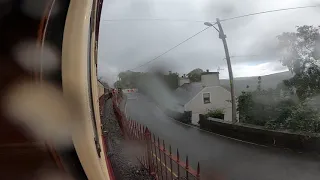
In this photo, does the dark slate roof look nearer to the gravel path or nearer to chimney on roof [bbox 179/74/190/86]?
chimney on roof [bbox 179/74/190/86]

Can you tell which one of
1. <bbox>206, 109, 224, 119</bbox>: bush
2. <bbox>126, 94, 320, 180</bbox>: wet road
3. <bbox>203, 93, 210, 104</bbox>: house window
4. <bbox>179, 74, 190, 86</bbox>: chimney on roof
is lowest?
<bbox>126, 94, 320, 180</bbox>: wet road

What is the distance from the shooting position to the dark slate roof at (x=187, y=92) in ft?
10.8

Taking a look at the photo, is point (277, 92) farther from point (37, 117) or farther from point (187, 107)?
point (37, 117)

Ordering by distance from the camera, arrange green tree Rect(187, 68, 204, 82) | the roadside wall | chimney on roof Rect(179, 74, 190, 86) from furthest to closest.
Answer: the roadside wall < chimney on roof Rect(179, 74, 190, 86) < green tree Rect(187, 68, 204, 82)

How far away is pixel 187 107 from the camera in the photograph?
11.6ft

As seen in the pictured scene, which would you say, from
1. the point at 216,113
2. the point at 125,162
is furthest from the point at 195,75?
the point at 125,162

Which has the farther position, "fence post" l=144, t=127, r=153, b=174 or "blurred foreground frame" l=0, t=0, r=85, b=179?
"fence post" l=144, t=127, r=153, b=174

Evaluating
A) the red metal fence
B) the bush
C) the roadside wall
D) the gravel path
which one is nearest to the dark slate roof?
the bush

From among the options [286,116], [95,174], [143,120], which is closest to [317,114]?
[286,116]

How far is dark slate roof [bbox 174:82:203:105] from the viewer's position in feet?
10.8

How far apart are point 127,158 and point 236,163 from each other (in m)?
2.44

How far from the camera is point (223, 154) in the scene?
219 inches

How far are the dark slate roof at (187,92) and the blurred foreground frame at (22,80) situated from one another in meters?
2.48

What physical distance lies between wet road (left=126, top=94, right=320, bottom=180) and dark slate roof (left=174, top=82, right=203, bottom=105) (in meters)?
0.64
